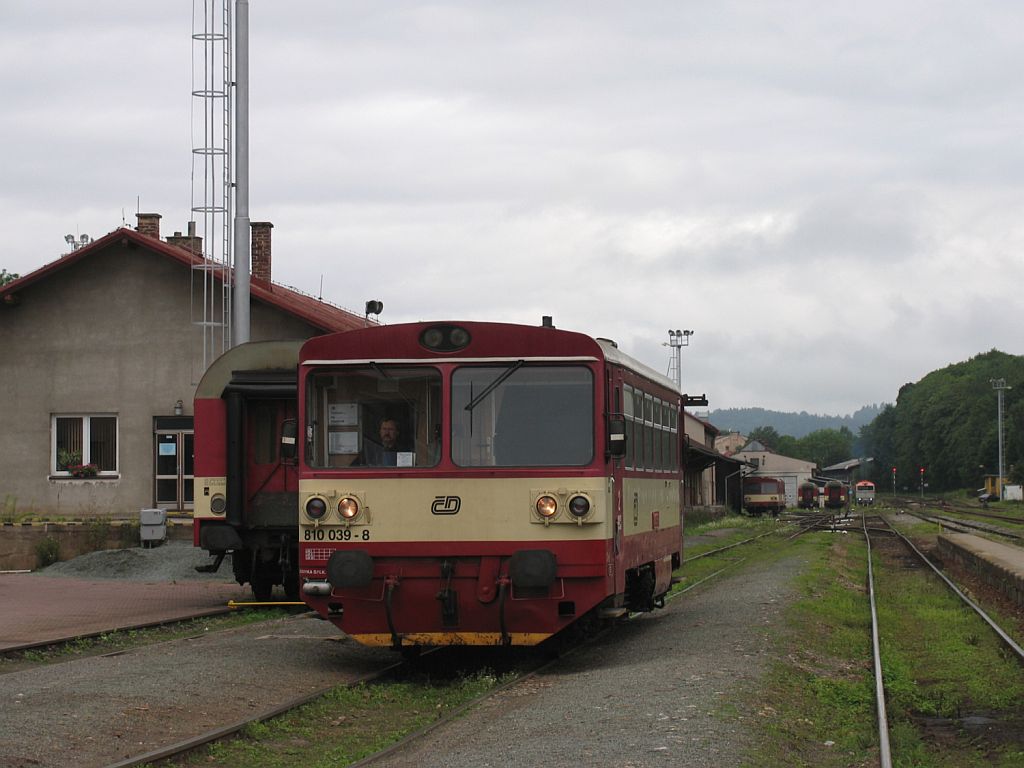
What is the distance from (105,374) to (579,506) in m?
20.8

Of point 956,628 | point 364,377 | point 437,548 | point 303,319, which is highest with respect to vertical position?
point 303,319

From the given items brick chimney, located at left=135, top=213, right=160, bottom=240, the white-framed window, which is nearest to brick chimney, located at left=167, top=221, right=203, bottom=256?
brick chimney, located at left=135, top=213, right=160, bottom=240

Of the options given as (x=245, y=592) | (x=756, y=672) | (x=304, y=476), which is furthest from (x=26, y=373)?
(x=756, y=672)

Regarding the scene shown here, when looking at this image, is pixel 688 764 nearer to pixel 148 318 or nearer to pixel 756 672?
pixel 756 672

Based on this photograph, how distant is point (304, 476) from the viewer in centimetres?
1196

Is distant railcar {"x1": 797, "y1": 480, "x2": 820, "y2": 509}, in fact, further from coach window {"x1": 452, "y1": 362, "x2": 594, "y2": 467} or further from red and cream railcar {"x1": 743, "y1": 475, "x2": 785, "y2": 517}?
coach window {"x1": 452, "y1": 362, "x2": 594, "y2": 467}

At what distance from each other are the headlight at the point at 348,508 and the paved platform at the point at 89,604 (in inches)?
163

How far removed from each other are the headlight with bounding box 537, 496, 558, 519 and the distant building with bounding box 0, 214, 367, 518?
1822 cm

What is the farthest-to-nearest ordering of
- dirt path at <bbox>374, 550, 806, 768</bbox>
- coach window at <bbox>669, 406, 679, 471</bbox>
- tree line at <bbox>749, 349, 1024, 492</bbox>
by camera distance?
tree line at <bbox>749, 349, 1024, 492</bbox>
coach window at <bbox>669, 406, 679, 471</bbox>
dirt path at <bbox>374, 550, 806, 768</bbox>

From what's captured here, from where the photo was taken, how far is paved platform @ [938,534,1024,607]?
2262cm

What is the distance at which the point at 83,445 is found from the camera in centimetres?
3023

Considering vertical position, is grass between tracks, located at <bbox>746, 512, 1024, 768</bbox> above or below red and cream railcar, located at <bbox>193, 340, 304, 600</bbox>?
below

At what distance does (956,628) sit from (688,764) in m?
10.8

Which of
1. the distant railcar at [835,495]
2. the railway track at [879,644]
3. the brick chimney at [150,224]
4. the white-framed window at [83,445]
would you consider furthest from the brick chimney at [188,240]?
the distant railcar at [835,495]
